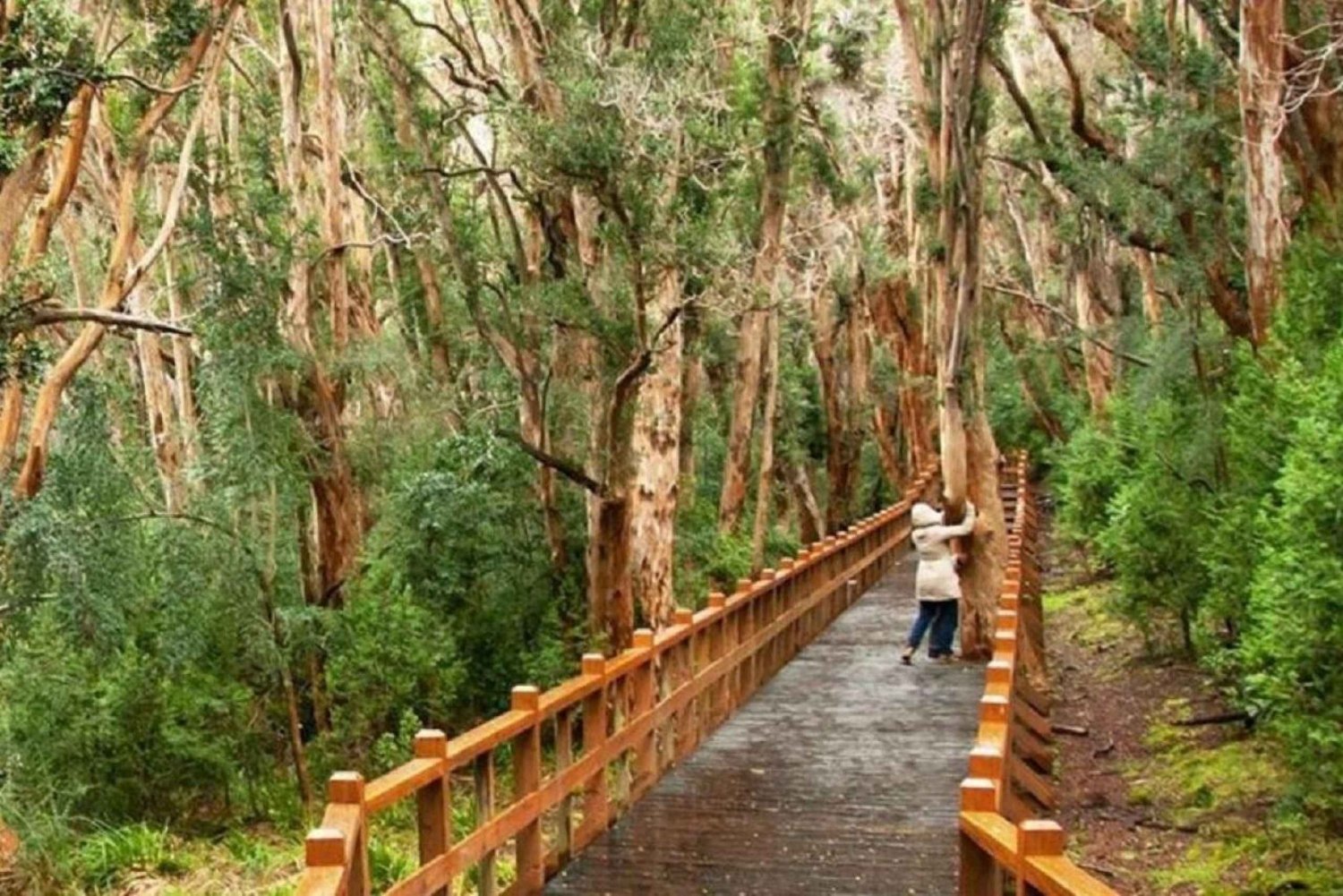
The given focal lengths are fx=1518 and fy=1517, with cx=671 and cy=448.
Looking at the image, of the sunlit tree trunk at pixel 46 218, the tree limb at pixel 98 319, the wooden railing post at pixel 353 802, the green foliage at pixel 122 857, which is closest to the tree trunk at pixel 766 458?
the green foliage at pixel 122 857

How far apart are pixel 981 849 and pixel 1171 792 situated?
8.02 m

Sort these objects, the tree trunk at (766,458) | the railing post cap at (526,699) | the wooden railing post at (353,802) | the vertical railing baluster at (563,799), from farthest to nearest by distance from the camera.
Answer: the tree trunk at (766,458)
the vertical railing baluster at (563,799)
the railing post cap at (526,699)
the wooden railing post at (353,802)

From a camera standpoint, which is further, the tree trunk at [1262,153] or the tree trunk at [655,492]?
the tree trunk at [655,492]

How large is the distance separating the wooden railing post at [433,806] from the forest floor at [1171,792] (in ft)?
19.5

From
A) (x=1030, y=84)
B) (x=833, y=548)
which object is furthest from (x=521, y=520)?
(x=1030, y=84)

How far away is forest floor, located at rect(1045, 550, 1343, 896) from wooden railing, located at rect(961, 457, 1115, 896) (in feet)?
2.59

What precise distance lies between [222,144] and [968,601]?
991cm

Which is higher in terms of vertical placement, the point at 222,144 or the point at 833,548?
the point at 222,144

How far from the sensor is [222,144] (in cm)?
1755

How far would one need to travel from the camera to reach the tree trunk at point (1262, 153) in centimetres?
1450

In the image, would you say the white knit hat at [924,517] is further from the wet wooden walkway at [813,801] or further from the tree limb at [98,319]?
the tree limb at [98,319]

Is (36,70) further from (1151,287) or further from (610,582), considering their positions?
(1151,287)

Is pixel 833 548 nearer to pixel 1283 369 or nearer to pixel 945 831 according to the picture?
pixel 1283 369

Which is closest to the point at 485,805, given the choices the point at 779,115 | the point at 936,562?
the point at 936,562
